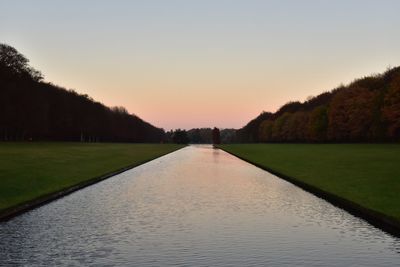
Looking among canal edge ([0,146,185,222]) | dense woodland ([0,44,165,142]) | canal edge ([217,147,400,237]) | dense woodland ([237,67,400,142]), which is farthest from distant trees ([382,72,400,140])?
dense woodland ([0,44,165,142])

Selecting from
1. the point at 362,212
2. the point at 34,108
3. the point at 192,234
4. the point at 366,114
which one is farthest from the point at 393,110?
the point at 192,234

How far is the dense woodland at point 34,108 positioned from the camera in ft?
325

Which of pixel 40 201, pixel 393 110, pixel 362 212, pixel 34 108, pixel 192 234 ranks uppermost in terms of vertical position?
pixel 34 108

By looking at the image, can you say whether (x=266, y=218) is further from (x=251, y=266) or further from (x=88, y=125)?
(x=88, y=125)

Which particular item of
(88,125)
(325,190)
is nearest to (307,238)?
(325,190)

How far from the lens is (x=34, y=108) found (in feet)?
348

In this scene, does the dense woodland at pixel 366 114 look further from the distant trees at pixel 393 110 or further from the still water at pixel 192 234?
the still water at pixel 192 234

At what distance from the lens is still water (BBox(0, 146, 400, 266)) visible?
11.5 metres

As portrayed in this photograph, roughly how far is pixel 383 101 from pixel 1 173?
79.5 metres

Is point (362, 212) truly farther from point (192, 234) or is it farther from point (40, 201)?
point (40, 201)

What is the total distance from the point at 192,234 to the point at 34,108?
3854 inches

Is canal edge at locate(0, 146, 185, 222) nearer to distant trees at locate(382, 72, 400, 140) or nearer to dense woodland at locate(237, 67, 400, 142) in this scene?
distant trees at locate(382, 72, 400, 140)

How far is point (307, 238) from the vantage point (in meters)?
14.0

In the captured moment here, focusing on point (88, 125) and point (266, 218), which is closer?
point (266, 218)
